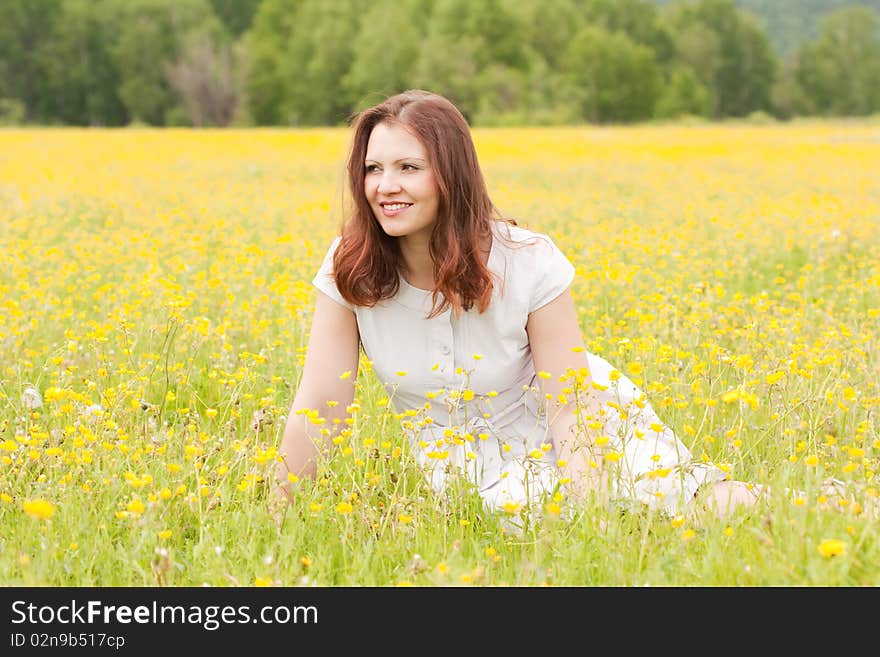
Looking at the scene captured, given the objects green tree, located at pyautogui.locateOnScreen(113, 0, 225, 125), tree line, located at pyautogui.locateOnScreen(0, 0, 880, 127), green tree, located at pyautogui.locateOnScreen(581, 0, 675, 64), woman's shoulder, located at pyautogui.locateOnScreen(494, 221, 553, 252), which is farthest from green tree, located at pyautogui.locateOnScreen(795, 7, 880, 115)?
woman's shoulder, located at pyautogui.locateOnScreen(494, 221, 553, 252)

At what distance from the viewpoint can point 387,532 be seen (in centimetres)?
294

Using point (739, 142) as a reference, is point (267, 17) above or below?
above

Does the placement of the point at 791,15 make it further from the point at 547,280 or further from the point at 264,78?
the point at 547,280

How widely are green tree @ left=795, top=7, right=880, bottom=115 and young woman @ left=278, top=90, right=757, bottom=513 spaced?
74974 millimetres

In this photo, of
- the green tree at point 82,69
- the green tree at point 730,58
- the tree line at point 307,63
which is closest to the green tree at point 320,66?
the tree line at point 307,63

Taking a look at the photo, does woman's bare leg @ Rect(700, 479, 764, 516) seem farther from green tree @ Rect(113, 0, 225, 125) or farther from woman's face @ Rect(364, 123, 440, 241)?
green tree @ Rect(113, 0, 225, 125)

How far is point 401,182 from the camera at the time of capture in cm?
331

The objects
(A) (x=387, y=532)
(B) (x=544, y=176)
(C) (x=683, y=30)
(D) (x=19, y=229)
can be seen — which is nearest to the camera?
(A) (x=387, y=532)

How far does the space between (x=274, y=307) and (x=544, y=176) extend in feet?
33.9

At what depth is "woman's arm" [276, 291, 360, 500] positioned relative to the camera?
3439 millimetres

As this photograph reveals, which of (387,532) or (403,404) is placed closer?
(387,532)

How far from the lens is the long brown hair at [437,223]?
3.32m
